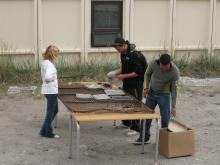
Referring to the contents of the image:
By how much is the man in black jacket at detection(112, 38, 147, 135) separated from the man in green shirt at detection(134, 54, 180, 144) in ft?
1.49

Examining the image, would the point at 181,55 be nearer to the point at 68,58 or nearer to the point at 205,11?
the point at 205,11

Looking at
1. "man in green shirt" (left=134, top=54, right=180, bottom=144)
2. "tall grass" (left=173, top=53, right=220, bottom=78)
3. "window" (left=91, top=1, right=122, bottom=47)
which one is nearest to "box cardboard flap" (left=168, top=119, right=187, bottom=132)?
"man in green shirt" (left=134, top=54, right=180, bottom=144)

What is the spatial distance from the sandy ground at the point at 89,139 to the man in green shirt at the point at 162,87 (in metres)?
0.63

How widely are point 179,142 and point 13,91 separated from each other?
4948mm

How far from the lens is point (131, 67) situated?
8.59 m

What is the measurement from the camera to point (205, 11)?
13.9 meters

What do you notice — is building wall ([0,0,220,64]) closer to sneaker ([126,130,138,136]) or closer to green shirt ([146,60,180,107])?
sneaker ([126,130,138,136])

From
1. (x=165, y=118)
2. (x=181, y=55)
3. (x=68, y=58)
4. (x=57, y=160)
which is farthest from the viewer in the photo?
(x=181, y=55)

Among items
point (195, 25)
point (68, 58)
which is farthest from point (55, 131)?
point (195, 25)

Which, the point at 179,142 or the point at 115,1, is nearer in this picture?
the point at 179,142

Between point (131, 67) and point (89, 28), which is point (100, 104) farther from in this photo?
point (89, 28)

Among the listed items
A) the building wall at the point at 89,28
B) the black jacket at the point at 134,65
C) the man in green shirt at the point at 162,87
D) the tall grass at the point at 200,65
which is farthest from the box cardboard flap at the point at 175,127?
the tall grass at the point at 200,65

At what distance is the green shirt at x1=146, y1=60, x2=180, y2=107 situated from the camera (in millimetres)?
7758

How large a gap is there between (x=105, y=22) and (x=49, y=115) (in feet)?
16.9
